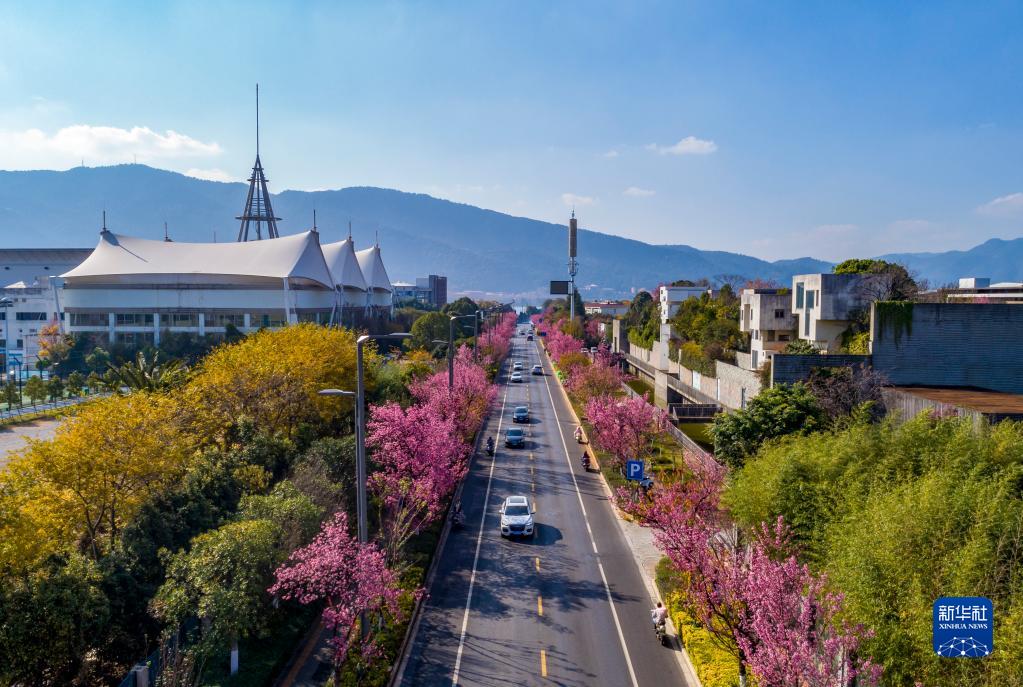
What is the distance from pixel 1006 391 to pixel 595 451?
69.9 ft

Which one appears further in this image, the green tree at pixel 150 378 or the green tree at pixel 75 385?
the green tree at pixel 75 385

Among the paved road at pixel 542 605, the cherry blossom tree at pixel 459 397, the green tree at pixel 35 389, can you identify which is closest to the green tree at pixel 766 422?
the paved road at pixel 542 605

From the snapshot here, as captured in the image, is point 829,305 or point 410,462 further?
point 829,305

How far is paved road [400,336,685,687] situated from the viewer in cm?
1812

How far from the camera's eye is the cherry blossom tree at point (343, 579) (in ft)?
52.7

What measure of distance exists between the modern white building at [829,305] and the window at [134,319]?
255 ft

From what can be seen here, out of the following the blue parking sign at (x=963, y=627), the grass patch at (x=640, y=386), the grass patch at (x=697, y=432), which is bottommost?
the grass patch at (x=640, y=386)

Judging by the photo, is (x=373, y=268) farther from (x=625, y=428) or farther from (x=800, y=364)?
(x=800, y=364)

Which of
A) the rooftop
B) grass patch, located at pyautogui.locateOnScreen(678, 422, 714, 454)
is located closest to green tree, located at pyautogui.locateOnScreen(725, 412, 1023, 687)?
the rooftop

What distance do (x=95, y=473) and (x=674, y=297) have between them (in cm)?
5803

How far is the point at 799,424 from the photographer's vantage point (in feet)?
93.2

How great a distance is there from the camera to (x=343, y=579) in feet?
56.4

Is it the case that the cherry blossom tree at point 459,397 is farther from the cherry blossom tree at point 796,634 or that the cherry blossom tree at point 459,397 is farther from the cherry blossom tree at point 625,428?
the cherry blossom tree at point 796,634

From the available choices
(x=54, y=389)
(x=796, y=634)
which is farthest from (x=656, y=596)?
(x=54, y=389)
